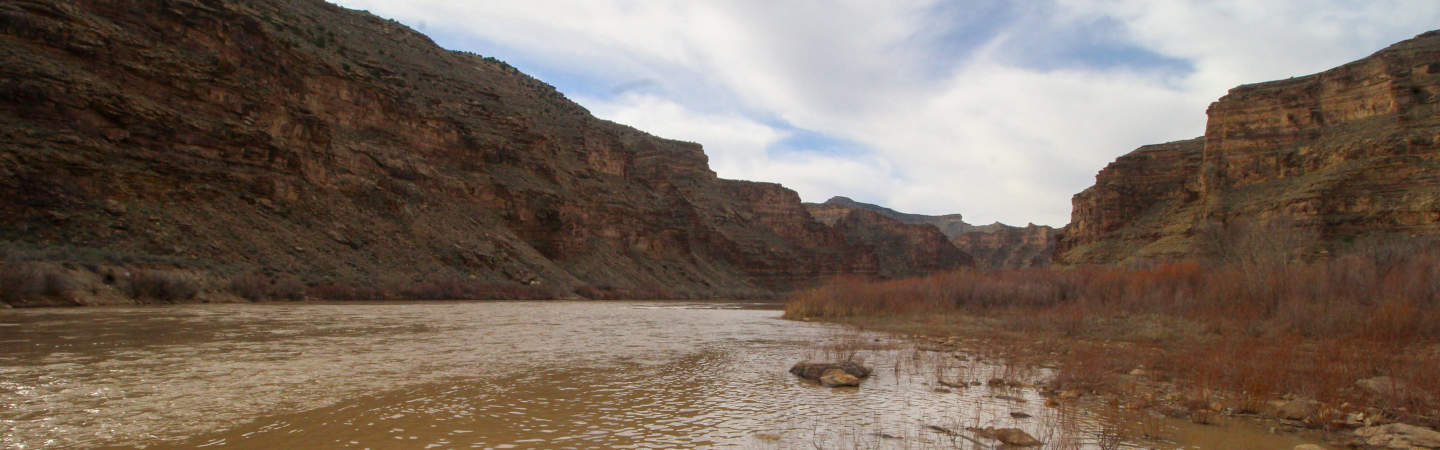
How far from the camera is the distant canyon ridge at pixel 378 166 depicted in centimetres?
2894

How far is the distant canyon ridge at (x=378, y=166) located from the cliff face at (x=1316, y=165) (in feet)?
0.45

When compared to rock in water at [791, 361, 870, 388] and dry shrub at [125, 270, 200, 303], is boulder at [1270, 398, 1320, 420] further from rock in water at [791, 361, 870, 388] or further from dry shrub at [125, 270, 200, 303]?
dry shrub at [125, 270, 200, 303]

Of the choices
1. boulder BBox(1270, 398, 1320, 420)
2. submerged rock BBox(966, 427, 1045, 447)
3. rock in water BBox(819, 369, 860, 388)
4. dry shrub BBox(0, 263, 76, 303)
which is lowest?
rock in water BBox(819, 369, 860, 388)

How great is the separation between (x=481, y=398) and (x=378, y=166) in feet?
148

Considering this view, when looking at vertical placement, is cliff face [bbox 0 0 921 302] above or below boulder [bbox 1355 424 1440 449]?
above

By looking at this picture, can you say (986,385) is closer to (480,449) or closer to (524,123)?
(480,449)

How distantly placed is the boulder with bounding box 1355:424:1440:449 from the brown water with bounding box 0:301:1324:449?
1.85 feet

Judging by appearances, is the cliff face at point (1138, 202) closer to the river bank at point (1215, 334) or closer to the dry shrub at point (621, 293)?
the river bank at point (1215, 334)

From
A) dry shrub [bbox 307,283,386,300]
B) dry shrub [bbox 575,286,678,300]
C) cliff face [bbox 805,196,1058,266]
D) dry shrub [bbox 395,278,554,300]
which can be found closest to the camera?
dry shrub [bbox 307,283,386,300]

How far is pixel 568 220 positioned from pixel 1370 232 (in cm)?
5534

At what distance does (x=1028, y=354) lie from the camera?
1345 cm

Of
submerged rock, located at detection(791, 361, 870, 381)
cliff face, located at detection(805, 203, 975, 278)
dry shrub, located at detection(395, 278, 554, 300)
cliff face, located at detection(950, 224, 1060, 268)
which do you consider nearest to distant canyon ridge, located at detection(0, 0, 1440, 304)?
dry shrub, located at detection(395, 278, 554, 300)

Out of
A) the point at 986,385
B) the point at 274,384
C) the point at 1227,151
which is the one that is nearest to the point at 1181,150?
the point at 1227,151

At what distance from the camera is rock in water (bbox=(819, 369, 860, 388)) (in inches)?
369
